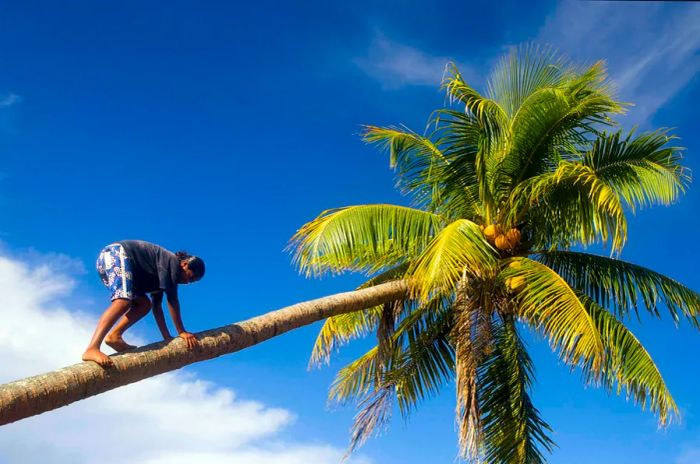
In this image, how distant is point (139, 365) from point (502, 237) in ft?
22.9

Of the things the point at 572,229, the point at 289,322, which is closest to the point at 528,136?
the point at 572,229

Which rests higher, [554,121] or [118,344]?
[554,121]

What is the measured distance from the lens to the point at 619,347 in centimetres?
1085

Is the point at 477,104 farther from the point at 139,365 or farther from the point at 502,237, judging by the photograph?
the point at 139,365

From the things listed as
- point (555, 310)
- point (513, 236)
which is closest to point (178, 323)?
point (555, 310)

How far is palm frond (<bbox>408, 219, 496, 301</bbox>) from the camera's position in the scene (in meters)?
9.59

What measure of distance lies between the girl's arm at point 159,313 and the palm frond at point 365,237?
3345 mm

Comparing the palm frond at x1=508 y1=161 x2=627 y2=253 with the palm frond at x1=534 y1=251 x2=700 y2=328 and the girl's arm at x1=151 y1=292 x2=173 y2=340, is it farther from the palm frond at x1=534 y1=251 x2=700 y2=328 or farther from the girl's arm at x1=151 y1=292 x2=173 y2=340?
the girl's arm at x1=151 y1=292 x2=173 y2=340

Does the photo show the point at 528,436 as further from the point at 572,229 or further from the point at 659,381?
the point at 572,229

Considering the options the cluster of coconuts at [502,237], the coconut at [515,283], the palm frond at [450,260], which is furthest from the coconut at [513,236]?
the palm frond at [450,260]

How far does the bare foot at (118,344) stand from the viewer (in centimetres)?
696

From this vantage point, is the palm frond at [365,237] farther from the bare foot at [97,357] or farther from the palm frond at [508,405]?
the bare foot at [97,357]

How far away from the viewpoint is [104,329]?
6.48 meters

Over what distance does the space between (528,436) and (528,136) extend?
4611mm
